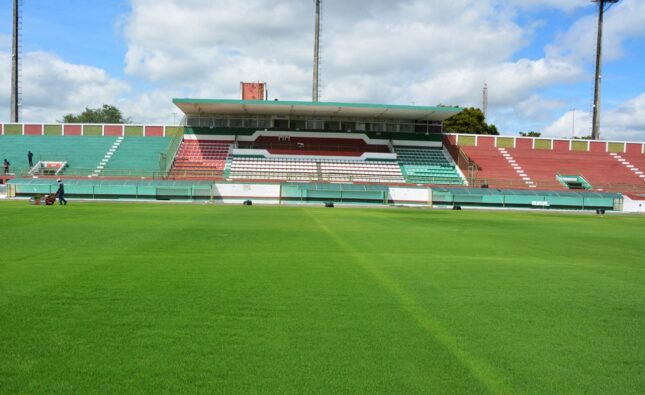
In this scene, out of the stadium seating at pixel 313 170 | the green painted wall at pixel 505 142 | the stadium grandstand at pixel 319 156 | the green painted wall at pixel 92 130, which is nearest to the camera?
the stadium grandstand at pixel 319 156

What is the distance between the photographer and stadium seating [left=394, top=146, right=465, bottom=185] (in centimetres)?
4975

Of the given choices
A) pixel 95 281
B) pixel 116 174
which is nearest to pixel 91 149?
pixel 116 174

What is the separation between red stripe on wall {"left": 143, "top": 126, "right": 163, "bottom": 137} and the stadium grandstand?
161mm

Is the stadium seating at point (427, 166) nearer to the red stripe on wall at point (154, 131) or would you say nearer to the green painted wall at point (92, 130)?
the red stripe on wall at point (154, 131)

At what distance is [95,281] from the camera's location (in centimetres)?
793

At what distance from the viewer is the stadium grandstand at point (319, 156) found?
4297cm

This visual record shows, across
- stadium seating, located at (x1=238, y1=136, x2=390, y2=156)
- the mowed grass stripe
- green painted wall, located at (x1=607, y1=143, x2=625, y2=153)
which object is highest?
green painted wall, located at (x1=607, y1=143, x2=625, y2=153)

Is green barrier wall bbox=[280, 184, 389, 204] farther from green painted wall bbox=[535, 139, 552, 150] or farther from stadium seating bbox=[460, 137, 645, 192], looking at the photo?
green painted wall bbox=[535, 139, 552, 150]

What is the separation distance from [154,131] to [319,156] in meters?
19.3

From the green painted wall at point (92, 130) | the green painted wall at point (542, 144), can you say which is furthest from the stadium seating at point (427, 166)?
the green painted wall at point (92, 130)

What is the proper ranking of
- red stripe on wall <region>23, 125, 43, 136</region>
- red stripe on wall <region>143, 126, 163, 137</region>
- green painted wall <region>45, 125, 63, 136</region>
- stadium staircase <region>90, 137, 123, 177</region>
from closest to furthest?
stadium staircase <region>90, 137, 123, 177</region> < red stripe on wall <region>23, 125, 43, 136</region> < green painted wall <region>45, 125, 63, 136</region> < red stripe on wall <region>143, 126, 163, 137</region>

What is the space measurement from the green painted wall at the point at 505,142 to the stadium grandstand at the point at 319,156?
0.39 feet

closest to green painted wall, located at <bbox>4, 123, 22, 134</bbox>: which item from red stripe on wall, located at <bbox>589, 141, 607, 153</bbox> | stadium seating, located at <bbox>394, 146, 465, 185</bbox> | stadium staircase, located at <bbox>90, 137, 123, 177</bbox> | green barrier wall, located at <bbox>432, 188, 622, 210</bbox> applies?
stadium staircase, located at <bbox>90, 137, 123, 177</bbox>

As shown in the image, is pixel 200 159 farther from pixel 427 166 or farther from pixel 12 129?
pixel 427 166
